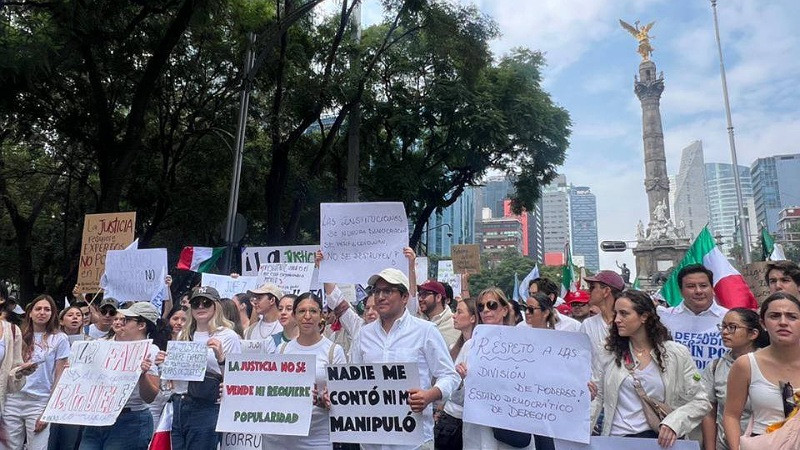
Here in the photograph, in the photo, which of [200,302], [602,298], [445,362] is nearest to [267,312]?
[200,302]

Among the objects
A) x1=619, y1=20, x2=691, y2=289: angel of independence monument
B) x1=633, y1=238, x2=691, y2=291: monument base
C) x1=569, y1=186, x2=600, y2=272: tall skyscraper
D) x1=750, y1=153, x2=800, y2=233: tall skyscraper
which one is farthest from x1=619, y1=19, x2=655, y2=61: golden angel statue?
x1=569, y1=186, x2=600, y2=272: tall skyscraper

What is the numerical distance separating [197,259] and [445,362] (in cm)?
690

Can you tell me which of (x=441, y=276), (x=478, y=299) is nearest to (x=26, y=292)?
(x=441, y=276)

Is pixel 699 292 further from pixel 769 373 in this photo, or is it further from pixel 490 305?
pixel 490 305

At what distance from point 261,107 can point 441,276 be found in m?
7.13

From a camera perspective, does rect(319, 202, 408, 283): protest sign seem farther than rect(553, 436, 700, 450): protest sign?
Yes

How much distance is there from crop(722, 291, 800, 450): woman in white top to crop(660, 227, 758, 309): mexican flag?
1876 millimetres

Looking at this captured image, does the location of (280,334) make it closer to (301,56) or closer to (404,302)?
(404,302)

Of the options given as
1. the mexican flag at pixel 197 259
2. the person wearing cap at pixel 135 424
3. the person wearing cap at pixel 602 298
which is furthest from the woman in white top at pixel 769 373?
the mexican flag at pixel 197 259

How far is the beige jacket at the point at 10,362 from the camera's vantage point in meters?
4.43

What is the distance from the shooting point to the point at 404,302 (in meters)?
3.75

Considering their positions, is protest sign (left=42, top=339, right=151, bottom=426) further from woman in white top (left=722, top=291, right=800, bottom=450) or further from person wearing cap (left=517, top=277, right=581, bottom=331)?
woman in white top (left=722, top=291, right=800, bottom=450)

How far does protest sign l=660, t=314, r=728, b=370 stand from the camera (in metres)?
4.42

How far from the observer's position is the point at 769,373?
3135mm
